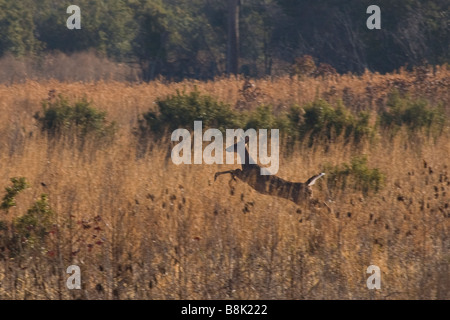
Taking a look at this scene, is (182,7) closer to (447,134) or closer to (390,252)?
(447,134)

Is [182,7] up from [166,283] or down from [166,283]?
up

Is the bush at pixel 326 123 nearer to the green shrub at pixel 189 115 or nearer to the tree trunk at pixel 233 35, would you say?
the green shrub at pixel 189 115

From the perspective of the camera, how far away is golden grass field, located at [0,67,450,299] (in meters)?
4.76

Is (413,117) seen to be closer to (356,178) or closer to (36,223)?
(356,178)

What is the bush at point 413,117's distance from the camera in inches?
385

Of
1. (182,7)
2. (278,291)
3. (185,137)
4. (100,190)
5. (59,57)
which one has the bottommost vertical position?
(278,291)

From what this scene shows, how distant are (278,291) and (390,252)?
1129mm

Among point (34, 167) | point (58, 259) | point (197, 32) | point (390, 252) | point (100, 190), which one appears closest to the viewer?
point (58, 259)

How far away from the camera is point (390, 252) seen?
5367 millimetres

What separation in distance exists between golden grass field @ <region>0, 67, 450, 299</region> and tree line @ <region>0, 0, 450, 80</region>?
14.9 metres

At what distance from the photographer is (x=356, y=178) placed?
6.96m

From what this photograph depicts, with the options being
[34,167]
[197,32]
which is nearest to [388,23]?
[197,32]

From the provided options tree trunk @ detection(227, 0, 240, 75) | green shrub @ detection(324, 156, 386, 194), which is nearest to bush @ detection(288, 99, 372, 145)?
green shrub @ detection(324, 156, 386, 194)

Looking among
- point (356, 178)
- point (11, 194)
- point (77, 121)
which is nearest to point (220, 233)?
point (11, 194)
